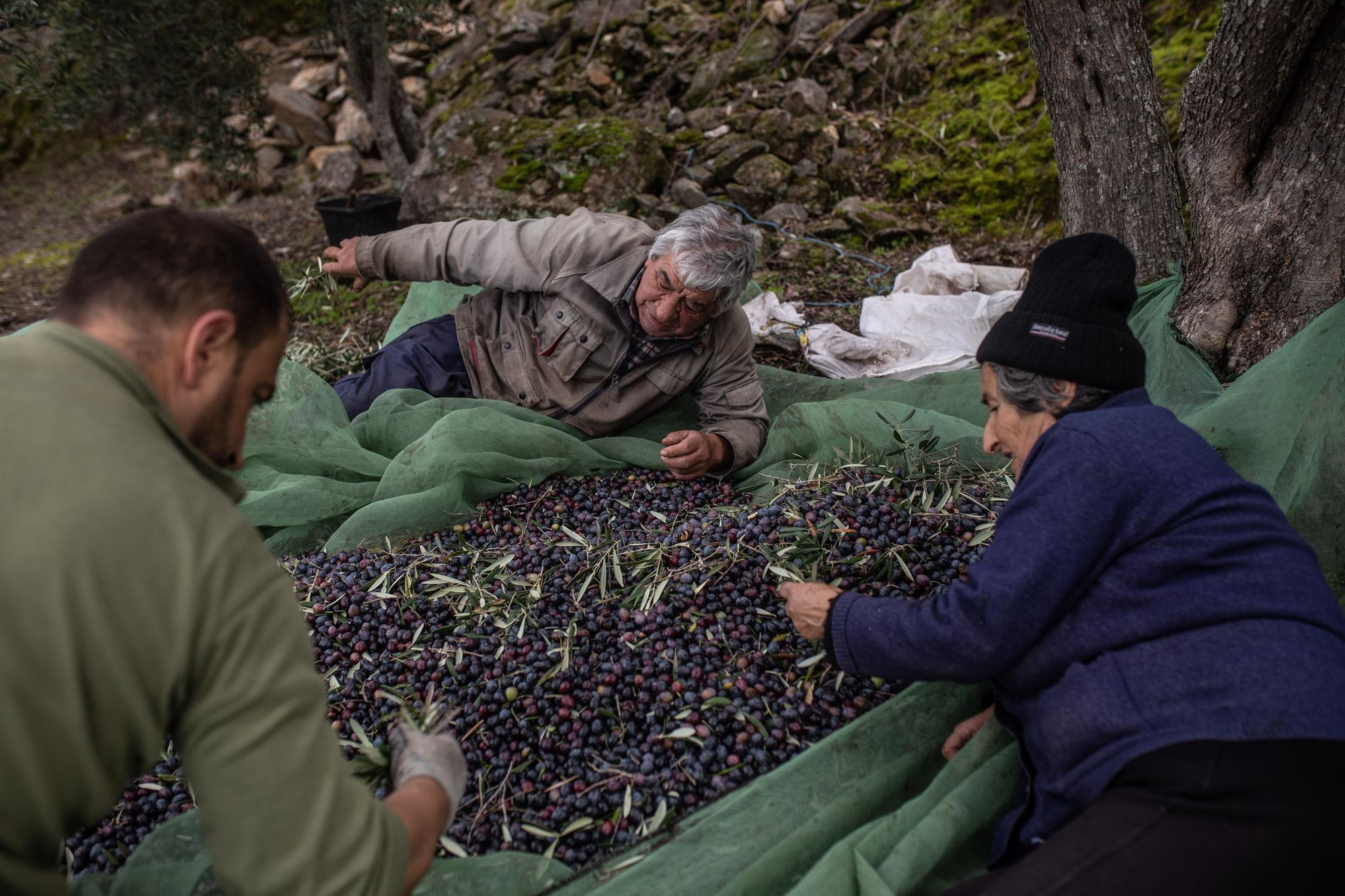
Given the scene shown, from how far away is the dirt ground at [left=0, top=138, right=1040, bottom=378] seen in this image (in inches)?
190

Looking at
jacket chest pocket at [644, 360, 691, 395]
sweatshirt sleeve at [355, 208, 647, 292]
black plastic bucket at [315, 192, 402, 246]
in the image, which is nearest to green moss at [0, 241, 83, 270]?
black plastic bucket at [315, 192, 402, 246]

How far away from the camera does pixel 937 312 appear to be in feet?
13.4

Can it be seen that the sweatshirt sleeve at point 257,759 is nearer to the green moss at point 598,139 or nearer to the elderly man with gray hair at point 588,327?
the elderly man with gray hair at point 588,327

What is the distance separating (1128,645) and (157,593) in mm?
1488

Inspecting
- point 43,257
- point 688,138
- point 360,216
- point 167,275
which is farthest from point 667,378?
point 43,257

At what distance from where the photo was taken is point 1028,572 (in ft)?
4.94

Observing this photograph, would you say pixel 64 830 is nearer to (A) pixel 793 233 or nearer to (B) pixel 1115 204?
(B) pixel 1115 204

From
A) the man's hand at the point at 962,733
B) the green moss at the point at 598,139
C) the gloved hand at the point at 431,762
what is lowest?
the man's hand at the point at 962,733

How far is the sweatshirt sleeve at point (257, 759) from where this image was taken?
109 cm

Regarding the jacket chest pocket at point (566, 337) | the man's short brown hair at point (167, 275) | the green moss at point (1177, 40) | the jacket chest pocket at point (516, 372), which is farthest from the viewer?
the green moss at point (1177, 40)

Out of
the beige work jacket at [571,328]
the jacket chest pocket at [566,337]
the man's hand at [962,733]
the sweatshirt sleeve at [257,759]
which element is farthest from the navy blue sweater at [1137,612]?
the jacket chest pocket at [566,337]

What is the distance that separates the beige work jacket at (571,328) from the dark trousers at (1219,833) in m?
1.94

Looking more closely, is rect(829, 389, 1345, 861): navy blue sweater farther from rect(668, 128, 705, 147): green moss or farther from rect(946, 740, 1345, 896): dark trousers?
rect(668, 128, 705, 147): green moss

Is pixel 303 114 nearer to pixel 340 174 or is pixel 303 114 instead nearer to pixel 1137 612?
pixel 340 174
